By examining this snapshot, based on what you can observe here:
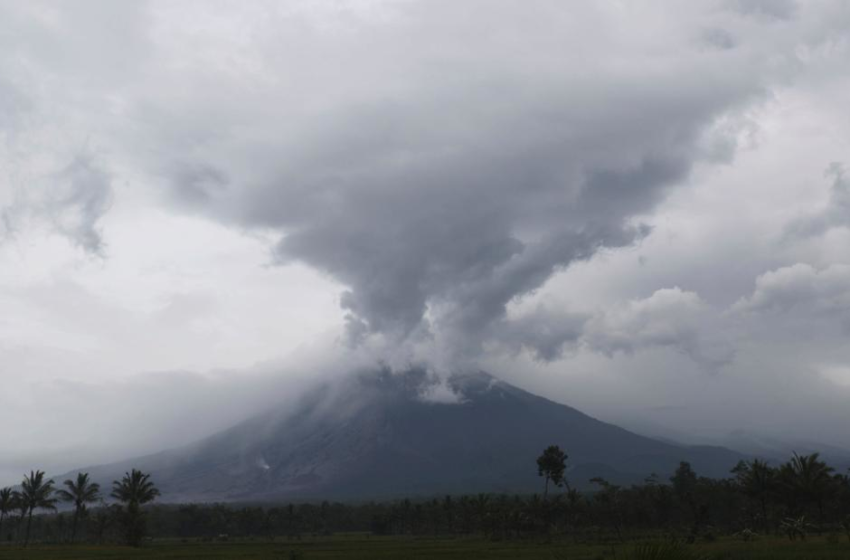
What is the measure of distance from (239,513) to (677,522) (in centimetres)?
9499

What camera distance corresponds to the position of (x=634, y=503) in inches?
4732

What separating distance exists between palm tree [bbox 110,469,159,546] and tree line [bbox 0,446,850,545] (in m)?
0.14

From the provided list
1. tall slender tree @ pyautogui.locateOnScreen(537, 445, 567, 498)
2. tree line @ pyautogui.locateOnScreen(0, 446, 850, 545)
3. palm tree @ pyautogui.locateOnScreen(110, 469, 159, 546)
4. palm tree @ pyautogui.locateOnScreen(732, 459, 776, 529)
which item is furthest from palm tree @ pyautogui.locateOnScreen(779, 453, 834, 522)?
palm tree @ pyautogui.locateOnScreen(110, 469, 159, 546)

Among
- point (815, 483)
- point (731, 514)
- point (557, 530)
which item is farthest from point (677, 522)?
point (815, 483)

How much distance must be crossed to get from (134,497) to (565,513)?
230 ft

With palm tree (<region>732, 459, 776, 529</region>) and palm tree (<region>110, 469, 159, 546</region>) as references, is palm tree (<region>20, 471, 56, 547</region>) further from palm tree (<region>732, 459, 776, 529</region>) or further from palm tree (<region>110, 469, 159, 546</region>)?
palm tree (<region>732, 459, 776, 529</region>)

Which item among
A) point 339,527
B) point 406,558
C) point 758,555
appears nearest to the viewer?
point 758,555

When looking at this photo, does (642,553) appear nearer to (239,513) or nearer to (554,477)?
(554,477)

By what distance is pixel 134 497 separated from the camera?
10194 cm

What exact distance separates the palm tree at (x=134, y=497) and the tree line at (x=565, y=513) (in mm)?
144

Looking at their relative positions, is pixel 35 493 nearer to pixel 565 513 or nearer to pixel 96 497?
pixel 96 497

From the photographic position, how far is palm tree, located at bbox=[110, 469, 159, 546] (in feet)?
318

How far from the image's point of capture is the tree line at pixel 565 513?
88625 millimetres

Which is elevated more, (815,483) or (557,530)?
(815,483)
